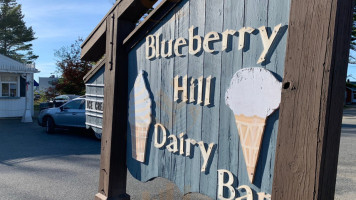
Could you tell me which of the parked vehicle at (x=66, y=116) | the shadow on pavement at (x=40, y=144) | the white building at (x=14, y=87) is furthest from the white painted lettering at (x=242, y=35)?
the white building at (x=14, y=87)

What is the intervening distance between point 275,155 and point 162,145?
3.59 ft

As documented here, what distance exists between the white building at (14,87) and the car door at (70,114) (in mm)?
5926

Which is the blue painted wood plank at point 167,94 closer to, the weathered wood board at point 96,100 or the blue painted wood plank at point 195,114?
the blue painted wood plank at point 195,114

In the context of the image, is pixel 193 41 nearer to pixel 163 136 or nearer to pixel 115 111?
pixel 163 136

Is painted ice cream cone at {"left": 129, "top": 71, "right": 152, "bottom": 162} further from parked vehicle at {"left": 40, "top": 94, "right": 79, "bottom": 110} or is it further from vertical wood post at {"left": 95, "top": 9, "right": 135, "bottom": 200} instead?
parked vehicle at {"left": 40, "top": 94, "right": 79, "bottom": 110}

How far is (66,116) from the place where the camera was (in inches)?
451

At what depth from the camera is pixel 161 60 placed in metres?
2.56

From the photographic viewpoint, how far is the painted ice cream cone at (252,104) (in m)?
1.75

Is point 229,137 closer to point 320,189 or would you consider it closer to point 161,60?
point 320,189

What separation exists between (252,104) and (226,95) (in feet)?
0.72

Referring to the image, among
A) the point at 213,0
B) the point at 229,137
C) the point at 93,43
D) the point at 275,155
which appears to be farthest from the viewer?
the point at 93,43

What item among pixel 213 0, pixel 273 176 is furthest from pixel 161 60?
pixel 273 176

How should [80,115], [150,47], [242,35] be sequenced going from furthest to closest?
[80,115] < [150,47] < [242,35]

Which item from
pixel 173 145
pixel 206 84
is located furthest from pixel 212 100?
pixel 173 145
